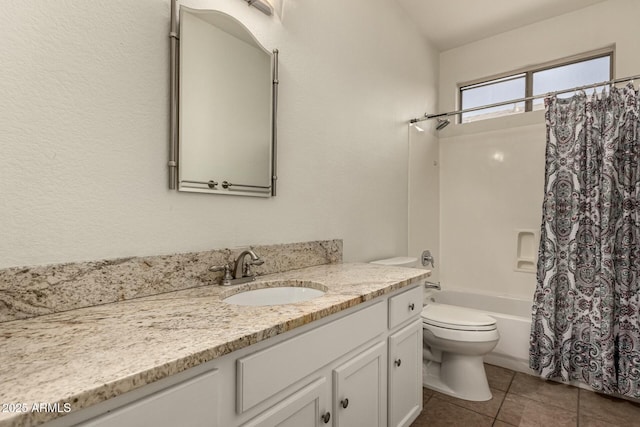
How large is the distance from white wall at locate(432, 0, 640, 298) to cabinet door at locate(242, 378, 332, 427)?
2474 millimetres

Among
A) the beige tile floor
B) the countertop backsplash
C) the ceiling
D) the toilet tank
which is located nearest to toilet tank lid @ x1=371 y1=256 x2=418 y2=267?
the toilet tank

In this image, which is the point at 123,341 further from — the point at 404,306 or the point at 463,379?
the point at 463,379

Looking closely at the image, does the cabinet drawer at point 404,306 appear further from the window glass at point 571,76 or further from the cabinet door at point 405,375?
the window glass at point 571,76

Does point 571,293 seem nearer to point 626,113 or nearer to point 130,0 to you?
point 626,113

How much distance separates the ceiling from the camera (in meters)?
2.54

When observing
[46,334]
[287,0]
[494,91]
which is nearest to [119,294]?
[46,334]

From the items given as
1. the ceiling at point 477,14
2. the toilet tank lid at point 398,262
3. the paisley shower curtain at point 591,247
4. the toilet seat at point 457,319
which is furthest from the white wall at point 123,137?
the paisley shower curtain at point 591,247

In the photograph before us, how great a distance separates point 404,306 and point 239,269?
2.51ft

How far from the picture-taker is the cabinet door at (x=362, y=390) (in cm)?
110

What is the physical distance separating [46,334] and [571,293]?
104 inches

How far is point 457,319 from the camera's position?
6.75ft

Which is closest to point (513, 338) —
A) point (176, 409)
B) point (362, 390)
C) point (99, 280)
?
point (362, 390)

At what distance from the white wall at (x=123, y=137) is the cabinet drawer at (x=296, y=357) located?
568mm

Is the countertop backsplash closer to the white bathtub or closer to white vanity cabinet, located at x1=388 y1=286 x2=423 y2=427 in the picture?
white vanity cabinet, located at x1=388 y1=286 x2=423 y2=427
